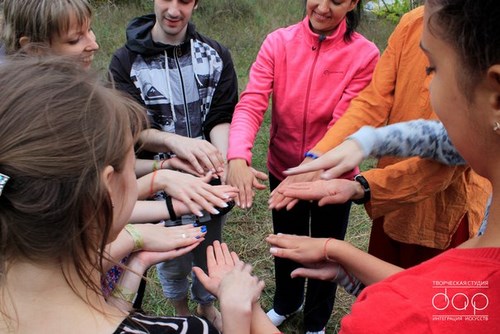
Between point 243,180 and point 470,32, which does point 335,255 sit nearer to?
point 243,180

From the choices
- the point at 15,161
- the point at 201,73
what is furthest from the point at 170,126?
the point at 15,161

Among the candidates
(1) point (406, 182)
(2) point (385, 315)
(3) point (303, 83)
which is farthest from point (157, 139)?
(2) point (385, 315)

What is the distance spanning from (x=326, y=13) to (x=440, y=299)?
157cm

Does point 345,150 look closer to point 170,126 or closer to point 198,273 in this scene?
point 198,273

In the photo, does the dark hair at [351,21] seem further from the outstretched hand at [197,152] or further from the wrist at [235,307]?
the wrist at [235,307]

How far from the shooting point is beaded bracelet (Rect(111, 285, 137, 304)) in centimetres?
152

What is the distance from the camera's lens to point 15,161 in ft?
3.05

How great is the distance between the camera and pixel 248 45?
6812mm

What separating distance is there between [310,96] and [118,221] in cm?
125

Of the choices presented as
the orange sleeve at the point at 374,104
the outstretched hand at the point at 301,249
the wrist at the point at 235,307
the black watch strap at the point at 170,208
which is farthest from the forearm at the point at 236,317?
the orange sleeve at the point at 374,104

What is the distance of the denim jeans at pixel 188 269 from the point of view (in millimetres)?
2357

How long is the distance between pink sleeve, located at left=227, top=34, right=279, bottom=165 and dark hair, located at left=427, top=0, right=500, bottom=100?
1.30 meters

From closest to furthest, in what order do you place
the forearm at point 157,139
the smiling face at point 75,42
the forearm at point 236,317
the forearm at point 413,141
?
1. the forearm at point 236,317
2. the forearm at point 413,141
3. the smiling face at point 75,42
4. the forearm at point 157,139

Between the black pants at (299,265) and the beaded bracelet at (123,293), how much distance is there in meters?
1.03
